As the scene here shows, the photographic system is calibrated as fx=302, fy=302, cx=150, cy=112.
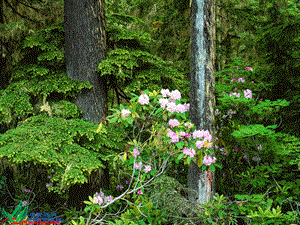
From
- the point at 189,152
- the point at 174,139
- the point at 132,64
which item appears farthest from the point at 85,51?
the point at 189,152

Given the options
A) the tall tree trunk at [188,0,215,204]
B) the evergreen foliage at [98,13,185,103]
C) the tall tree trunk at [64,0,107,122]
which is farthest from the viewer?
the tall tree trunk at [64,0,107,122]

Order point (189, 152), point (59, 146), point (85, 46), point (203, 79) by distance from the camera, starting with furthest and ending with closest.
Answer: point (85, 46)
point (203, 79)
point (59, 146)
point (189, 152)

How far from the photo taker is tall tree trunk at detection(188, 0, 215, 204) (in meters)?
3.71

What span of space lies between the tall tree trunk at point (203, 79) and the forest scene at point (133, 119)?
0.01 metres

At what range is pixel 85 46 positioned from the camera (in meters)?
4.00

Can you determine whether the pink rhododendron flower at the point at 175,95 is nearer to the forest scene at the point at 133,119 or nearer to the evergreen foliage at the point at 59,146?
the forest scene at the point at 133,119

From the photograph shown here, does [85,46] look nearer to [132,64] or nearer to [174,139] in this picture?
[132,64]

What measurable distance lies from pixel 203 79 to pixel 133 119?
3.69 ft

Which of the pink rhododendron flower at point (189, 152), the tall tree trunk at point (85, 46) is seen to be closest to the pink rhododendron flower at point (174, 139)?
the pink rhododendron flower at point (189, 152)

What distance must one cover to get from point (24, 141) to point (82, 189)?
3.94 feet

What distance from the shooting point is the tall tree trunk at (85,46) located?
3.98 m

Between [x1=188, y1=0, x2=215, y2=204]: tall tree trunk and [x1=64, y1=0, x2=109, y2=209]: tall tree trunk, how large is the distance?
1280 millimetres

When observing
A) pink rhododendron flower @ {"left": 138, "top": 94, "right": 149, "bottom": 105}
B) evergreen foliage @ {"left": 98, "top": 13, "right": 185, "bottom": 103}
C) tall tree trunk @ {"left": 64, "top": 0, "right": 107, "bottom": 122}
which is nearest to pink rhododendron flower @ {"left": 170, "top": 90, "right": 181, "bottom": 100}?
pink rhododendron flower @ {"left": 138, "top": 94, "right": 149, "bottom": 105}

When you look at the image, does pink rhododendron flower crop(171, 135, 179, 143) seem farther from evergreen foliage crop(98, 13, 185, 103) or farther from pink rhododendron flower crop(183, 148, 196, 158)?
evergreen foliage crop(98, 13, 185, 103)
